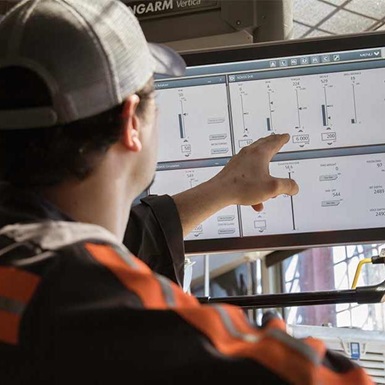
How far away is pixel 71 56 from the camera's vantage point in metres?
0.79

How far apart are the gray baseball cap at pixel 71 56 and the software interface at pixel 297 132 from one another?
0.64 metres

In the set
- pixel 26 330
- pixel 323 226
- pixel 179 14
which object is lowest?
pixel 26 330

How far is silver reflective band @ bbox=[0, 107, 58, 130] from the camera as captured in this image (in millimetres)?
785

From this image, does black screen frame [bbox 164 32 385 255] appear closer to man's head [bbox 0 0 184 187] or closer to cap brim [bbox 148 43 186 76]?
cap brim [bbox 148 43 186 76]

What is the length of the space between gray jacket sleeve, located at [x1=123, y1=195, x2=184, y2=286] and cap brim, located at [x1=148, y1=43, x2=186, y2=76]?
15.2 inches

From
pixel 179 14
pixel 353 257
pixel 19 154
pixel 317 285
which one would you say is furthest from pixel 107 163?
pixel 317 285

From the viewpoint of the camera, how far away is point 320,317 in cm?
257

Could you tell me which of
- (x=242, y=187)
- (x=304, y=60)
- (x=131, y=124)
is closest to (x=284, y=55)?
(x=304, y=60)

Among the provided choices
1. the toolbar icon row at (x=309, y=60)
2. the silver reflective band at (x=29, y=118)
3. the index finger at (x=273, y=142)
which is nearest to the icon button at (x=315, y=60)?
the toolbar icon row at (x=309, y=60)

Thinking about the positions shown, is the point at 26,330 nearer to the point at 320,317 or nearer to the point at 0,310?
the point at 0,310

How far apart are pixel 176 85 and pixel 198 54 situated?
0.27 ft

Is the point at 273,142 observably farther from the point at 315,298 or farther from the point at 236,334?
the point at 236,334

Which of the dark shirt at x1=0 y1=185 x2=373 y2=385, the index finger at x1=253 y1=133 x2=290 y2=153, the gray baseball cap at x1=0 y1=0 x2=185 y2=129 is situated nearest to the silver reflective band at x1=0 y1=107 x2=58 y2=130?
the gray baseball cap at x1=0 y1=0 x2=185 y2=129

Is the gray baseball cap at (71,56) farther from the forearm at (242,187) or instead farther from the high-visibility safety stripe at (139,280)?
the forearm at (242,187)
